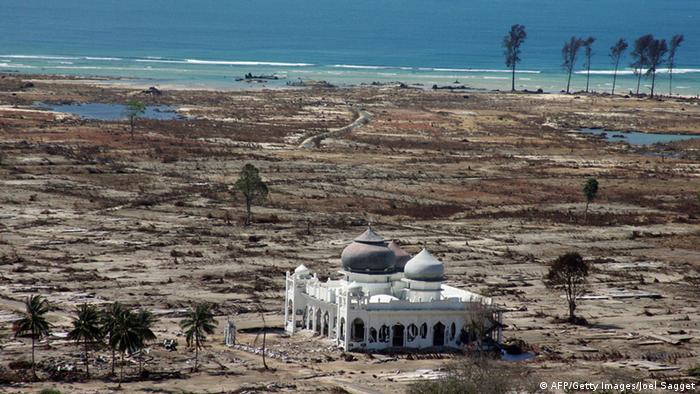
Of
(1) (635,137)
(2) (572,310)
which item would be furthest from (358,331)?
(1) (635,137)

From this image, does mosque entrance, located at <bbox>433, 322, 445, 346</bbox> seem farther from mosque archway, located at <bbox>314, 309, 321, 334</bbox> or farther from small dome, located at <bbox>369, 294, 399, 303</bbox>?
mosque archway, located at <bbox>314, 309, 321, 334</bbox>

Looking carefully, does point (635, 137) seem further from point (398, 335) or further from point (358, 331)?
point (358, 331)

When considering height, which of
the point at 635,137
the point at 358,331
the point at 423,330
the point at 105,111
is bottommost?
the point at 358,331

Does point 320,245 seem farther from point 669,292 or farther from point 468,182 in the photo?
point 468,182

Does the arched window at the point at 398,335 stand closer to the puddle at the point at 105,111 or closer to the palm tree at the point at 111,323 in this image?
the palm tree at the point at 111,323

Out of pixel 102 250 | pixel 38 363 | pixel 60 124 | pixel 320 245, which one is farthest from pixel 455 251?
pixel 60 124

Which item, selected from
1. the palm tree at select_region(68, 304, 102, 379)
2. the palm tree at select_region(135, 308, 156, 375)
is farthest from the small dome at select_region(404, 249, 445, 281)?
the palm tree at select_region(68, 304, 102, 379)
